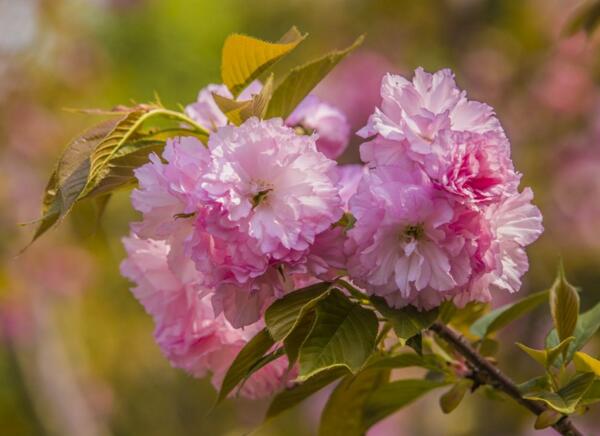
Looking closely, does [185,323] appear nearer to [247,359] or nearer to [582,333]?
[247,359]

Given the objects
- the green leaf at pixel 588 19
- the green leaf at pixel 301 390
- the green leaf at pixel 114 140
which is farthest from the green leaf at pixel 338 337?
the green leaf at pixel 588 19

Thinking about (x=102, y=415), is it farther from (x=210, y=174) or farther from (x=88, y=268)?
(x=210, y=174)

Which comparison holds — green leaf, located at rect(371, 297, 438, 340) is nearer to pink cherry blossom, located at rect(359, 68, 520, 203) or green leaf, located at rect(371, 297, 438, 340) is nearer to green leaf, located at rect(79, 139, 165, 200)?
pink cherry blossom, located at rect(359, 68, 520, 203)

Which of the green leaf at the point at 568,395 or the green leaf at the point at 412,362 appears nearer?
the green leaf at the point at 568,395

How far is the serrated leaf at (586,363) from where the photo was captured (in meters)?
0.80

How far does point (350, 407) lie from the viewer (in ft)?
3.16

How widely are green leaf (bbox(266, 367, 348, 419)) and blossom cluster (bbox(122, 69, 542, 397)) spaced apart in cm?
12

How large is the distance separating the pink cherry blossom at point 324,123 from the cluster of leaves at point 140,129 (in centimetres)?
11

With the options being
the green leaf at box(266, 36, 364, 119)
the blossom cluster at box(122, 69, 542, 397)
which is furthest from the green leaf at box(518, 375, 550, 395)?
the green leaf at box(266, 36, 364, 119)

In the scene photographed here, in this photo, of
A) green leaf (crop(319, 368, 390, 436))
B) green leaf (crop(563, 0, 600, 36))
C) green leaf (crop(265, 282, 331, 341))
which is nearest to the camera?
green leaf (crop(265, 282, 331, 341))

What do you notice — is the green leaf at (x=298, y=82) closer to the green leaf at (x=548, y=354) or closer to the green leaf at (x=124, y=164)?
the green leaf at (x=124, y=164)

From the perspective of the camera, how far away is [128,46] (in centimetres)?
558

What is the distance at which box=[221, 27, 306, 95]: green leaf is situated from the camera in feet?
2.70

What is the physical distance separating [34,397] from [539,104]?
6.24 ft
